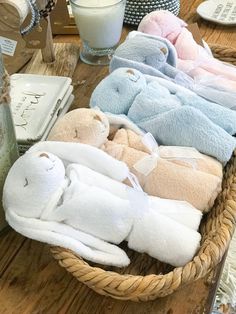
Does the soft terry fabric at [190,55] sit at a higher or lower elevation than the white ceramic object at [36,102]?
higher

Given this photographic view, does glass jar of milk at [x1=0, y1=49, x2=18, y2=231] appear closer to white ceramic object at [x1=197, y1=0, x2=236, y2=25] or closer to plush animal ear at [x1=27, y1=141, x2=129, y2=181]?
plush animal ear at [x1=27, y1=141, x2=129, y2=181]

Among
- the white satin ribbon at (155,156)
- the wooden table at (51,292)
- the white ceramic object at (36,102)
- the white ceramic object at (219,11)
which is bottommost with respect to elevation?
the wooden table at (51,292)

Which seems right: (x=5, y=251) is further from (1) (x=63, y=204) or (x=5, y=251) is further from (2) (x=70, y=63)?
(2) (x=70, y=63)

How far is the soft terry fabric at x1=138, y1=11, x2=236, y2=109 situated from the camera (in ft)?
2.56

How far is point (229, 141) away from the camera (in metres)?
0.62

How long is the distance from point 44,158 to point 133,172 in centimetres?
11

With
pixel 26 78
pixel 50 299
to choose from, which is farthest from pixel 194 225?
pixel 26 78

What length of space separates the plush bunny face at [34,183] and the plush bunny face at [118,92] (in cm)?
16

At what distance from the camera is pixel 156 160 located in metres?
0.60

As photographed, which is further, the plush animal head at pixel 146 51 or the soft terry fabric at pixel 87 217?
the plush animal head at pixel 146 51

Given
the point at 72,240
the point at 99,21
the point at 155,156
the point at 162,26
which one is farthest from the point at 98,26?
the point at 72,240

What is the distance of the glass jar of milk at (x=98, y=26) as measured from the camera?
2.86 feet

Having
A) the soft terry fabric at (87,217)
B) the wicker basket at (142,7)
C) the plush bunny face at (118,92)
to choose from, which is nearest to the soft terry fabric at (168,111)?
the plush bunny face at (118,92)

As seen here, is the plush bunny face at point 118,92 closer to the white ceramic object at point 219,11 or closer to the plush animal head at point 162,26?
the plush animal head at point 162,26
